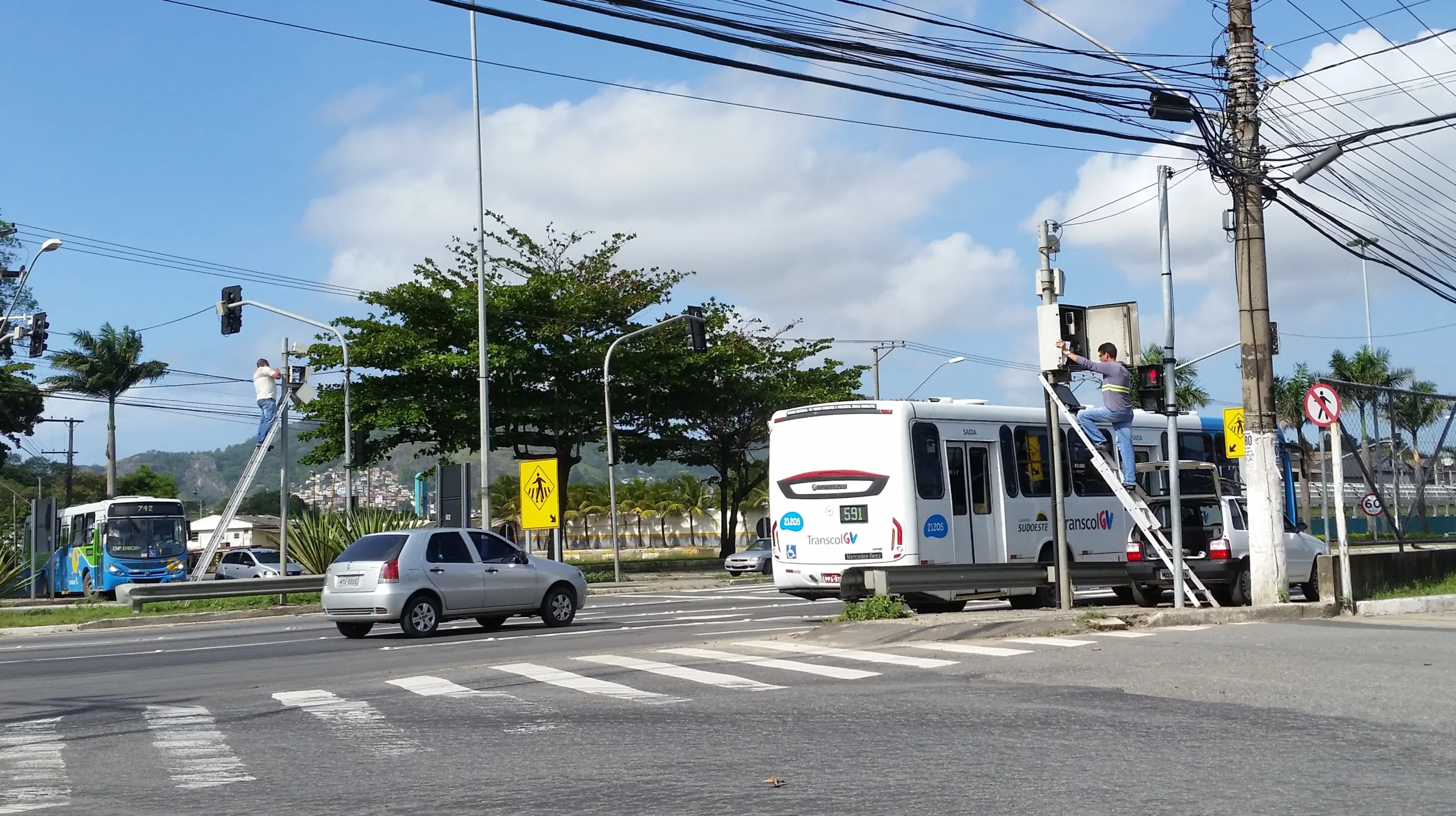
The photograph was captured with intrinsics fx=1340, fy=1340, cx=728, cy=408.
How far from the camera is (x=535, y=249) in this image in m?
46.2

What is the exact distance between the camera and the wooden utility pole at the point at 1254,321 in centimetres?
1667

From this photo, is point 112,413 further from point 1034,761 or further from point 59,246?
point 1034,761

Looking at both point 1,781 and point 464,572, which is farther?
point 464,572

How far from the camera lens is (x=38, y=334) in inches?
1364

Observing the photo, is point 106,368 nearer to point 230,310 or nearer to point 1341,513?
point 230,310

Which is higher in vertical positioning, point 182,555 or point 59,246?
point 59,246

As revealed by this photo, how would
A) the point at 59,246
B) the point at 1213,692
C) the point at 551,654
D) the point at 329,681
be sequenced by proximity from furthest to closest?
1. the point at 59,246
2. the point at 551,654
3. the point at 329,681
4. the point at 1213,692

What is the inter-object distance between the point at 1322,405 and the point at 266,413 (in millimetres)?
21729

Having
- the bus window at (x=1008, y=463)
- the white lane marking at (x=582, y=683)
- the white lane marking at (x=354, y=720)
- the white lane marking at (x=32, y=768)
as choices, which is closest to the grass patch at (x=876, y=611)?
the bus window at (x=1008, y=463)

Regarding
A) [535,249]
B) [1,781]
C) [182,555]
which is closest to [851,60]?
[1,781]

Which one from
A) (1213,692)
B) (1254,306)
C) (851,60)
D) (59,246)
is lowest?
(1213,692)

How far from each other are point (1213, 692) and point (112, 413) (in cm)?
7620

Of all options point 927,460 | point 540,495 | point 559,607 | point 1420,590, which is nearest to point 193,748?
point 559,607

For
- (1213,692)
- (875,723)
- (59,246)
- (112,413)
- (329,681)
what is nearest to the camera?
(875,723)
